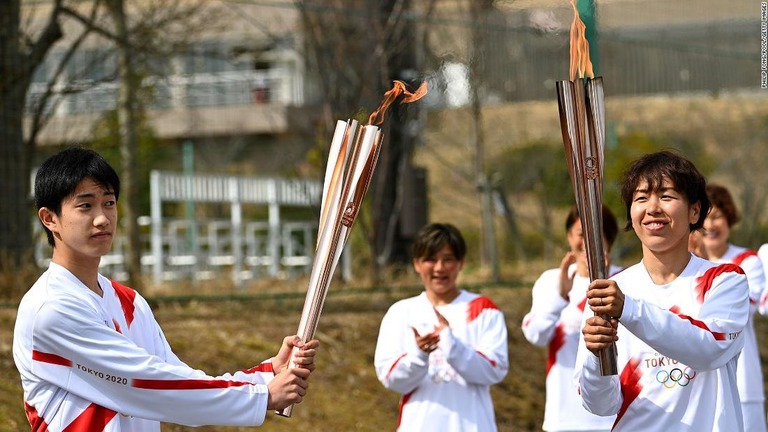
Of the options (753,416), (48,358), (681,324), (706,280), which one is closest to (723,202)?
(753,416)

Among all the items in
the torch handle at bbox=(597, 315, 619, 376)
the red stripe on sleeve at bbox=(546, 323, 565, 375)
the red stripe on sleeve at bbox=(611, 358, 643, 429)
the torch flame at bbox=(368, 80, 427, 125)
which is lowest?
the red stripe on sleeve at bbox=(546, 323, 565, 375)

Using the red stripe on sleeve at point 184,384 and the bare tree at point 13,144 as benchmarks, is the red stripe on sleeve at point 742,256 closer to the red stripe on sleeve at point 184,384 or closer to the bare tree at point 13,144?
the red stripe on sleeve at point 184,384

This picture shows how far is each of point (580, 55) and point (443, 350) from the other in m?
1.78

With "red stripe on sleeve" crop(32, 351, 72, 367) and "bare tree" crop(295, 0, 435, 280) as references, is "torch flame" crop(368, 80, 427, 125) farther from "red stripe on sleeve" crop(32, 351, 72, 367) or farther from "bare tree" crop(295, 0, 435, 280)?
"bare tree" crop(295, 0, 435, 280)

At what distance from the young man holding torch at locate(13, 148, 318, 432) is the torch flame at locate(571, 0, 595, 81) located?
1043 millimetres

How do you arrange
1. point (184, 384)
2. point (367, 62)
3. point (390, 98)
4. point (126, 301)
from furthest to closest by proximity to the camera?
point (367, 62) < point (390, 98) < point (126, 301) < point (184, 384)

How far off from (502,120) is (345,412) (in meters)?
6.56

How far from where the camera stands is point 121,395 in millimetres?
3291

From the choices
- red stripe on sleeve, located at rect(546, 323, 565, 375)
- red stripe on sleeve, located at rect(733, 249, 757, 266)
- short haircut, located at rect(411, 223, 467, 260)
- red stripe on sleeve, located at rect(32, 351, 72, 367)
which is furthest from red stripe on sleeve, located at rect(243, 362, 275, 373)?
red stripe on sleeve, located at rect(733, 249, 757, 266)

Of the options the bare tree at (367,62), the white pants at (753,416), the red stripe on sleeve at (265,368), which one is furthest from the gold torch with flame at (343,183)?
the bare tree at (367,62)

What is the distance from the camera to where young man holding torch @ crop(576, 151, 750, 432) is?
345 cm

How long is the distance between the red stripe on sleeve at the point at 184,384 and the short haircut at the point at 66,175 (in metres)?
0.51

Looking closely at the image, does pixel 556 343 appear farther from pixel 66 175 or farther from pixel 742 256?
pixel 66 175

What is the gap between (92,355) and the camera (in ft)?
10.6
